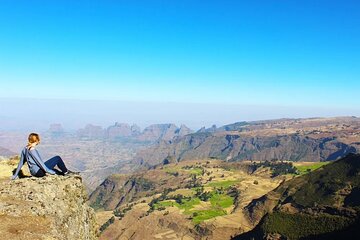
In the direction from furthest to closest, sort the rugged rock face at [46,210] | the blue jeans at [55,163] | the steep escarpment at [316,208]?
the steep escarpment at [316,208] < the blue jeans at [55,163] < the rugged rock face at [46,210]

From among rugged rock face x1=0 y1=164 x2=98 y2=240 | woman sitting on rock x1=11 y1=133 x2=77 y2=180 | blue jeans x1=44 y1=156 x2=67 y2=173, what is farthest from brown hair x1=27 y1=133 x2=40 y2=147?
blue jeans x1=44 y1=156 x2=67 y2=173

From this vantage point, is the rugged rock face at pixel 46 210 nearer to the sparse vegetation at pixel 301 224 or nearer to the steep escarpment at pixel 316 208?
the steep escarpment at pixel 316 208

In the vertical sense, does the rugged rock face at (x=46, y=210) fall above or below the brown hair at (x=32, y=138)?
below

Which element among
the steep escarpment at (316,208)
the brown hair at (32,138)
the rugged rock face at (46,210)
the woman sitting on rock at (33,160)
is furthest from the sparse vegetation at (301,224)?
the brown hair at (32,138)

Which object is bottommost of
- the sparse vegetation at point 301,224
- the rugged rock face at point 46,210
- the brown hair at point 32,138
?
the sparse vegetation at point 301,224

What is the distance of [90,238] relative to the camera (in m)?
23.7

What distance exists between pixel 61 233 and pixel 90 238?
515cm

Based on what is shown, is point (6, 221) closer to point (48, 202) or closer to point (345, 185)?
point (48, 202)

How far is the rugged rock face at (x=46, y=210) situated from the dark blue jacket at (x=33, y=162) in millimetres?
859

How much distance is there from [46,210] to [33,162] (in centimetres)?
436

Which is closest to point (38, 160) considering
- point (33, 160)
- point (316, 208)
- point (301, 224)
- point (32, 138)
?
point (33, 160)

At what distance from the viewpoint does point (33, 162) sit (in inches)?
894

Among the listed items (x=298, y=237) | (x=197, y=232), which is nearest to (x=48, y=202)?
(x=298, y=237)

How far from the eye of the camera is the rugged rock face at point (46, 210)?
1744 centimetres
